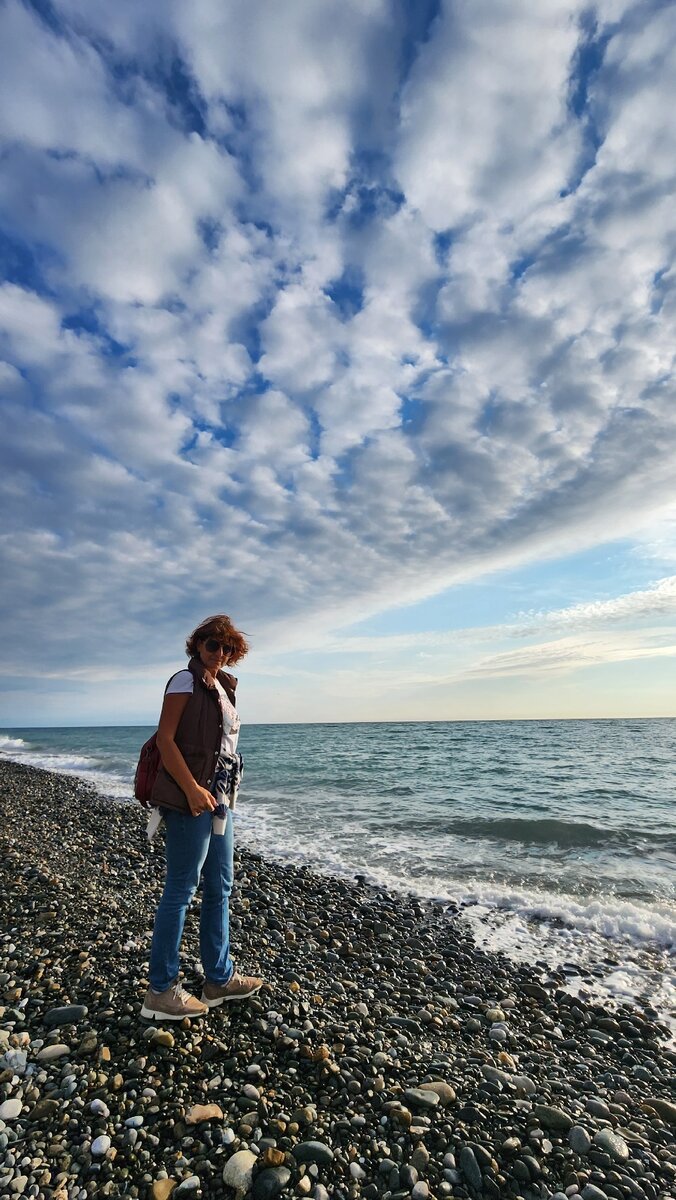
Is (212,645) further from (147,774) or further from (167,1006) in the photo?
(167,1006)

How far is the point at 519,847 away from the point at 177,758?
11.1 metres

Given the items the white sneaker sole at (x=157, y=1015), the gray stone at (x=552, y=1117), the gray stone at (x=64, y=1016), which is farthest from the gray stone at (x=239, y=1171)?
the gray stone at (x=552, y=1117)

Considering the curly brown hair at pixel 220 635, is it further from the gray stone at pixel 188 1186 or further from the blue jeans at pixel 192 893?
the gray stone at pixel 188 1186

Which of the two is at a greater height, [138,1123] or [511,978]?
[138,1123]

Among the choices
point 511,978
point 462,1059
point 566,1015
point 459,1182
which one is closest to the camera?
point 459,1182

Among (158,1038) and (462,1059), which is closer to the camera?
(158,1038)

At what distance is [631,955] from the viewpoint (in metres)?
6.91

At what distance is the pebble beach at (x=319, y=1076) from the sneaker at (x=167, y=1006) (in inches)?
3.0

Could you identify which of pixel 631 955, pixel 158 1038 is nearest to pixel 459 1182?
pixel 158 1038

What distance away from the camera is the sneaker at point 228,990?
4.38 metres

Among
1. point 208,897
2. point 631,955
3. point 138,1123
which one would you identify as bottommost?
point 631,955

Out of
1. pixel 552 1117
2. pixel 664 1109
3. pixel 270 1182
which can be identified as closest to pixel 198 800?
pixel 270 1182

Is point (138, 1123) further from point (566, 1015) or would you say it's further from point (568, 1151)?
point (566, 1015)

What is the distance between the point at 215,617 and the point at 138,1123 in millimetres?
3176
